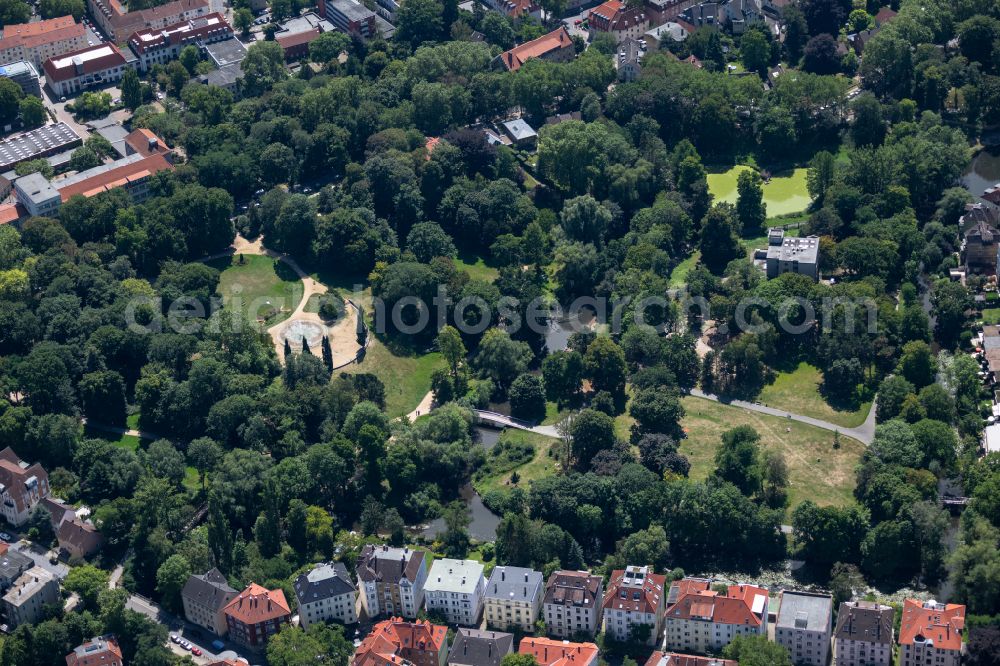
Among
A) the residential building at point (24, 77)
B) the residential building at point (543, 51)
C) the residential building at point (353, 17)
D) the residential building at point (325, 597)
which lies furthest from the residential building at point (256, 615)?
the residential building at point (353, 17)

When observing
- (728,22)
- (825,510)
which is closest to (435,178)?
(728,22)

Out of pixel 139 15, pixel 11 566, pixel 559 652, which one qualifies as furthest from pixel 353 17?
pixel 559 652

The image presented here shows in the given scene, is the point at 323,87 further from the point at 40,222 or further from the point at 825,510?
the point at 825,510

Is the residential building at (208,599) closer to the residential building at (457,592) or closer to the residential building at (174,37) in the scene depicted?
the residential building at (457,592)

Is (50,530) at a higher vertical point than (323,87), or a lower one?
lower

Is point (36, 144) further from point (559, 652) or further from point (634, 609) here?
point (634, 609)

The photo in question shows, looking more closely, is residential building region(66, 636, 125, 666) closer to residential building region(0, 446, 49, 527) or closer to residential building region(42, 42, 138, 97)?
residential building region(0, 446, 49, 527)

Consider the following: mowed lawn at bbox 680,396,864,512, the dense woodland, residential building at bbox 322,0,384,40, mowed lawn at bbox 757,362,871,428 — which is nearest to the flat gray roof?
the dense woodland
